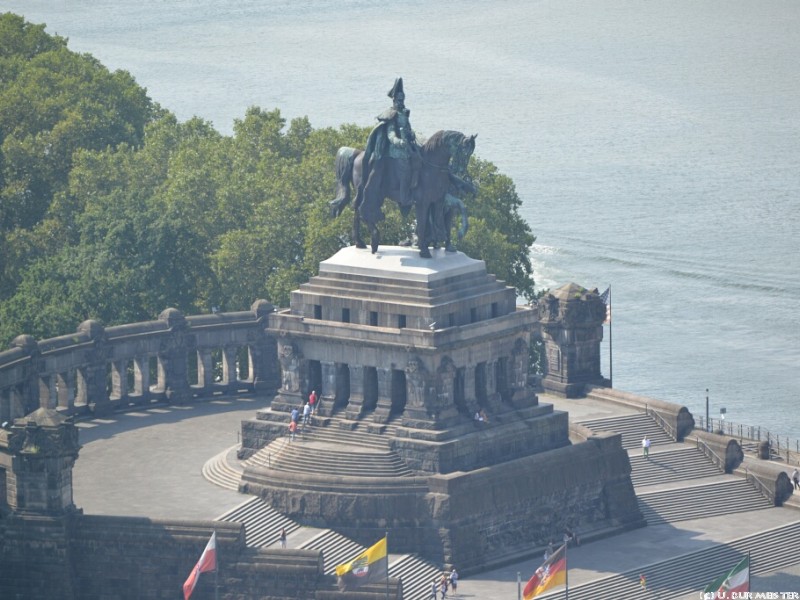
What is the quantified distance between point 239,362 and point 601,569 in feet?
133

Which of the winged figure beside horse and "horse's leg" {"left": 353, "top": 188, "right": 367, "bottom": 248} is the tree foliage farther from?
the winged figure beside horse

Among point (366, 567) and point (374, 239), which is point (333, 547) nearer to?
point (366, 567)

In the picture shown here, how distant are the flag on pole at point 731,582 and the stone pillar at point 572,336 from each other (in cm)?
2894

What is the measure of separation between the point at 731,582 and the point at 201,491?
24866 mm

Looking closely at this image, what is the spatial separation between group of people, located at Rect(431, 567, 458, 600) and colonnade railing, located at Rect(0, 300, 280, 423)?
24038mm

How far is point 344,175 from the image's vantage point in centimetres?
12181

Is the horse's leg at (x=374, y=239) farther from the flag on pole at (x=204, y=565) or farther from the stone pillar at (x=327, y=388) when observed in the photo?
the flag on pole at (x=204, y=565)

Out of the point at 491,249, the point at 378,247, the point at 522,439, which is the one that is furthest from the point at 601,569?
the point at 491,249

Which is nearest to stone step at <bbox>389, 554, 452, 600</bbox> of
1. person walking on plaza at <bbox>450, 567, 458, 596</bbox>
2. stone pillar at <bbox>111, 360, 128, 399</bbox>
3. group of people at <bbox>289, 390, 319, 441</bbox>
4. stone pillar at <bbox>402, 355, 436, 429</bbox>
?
person walking on plaza at <bbox>450, 567, 458, 596</bbox>

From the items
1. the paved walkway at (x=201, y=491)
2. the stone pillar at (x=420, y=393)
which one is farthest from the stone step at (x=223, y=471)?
the stone pillar at (x=420, y=393)

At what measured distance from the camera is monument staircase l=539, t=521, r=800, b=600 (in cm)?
11288

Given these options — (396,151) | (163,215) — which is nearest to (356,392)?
(396,151)

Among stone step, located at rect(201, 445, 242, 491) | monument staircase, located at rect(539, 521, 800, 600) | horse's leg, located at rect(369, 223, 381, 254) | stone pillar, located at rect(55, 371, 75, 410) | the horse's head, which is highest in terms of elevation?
the horse's head

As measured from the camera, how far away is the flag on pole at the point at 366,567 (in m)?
108
